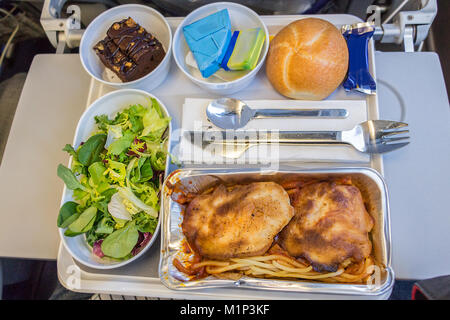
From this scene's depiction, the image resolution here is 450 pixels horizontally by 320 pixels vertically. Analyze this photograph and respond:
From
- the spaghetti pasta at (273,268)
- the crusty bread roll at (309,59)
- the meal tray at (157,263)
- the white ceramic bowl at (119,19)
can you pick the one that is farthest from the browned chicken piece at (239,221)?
the white ceramic bowl at (119,19)

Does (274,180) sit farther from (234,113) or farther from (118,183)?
(118,183)

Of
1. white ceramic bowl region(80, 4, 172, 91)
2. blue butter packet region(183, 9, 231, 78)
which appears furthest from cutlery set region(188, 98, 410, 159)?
white ceramic bowl region(80, 4, 172, 91)

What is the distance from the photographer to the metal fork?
2.81 feet

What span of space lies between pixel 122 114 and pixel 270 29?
0.53 m

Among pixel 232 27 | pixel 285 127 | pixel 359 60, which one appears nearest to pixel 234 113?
pixel 285 127

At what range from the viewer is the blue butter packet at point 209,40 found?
0.90m

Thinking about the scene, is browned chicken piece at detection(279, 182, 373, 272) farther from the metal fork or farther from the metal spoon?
the metal spoon

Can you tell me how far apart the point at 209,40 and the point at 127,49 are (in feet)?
0.77

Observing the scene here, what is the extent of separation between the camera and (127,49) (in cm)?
92

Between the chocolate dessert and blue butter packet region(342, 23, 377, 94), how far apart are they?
22.1 inches
